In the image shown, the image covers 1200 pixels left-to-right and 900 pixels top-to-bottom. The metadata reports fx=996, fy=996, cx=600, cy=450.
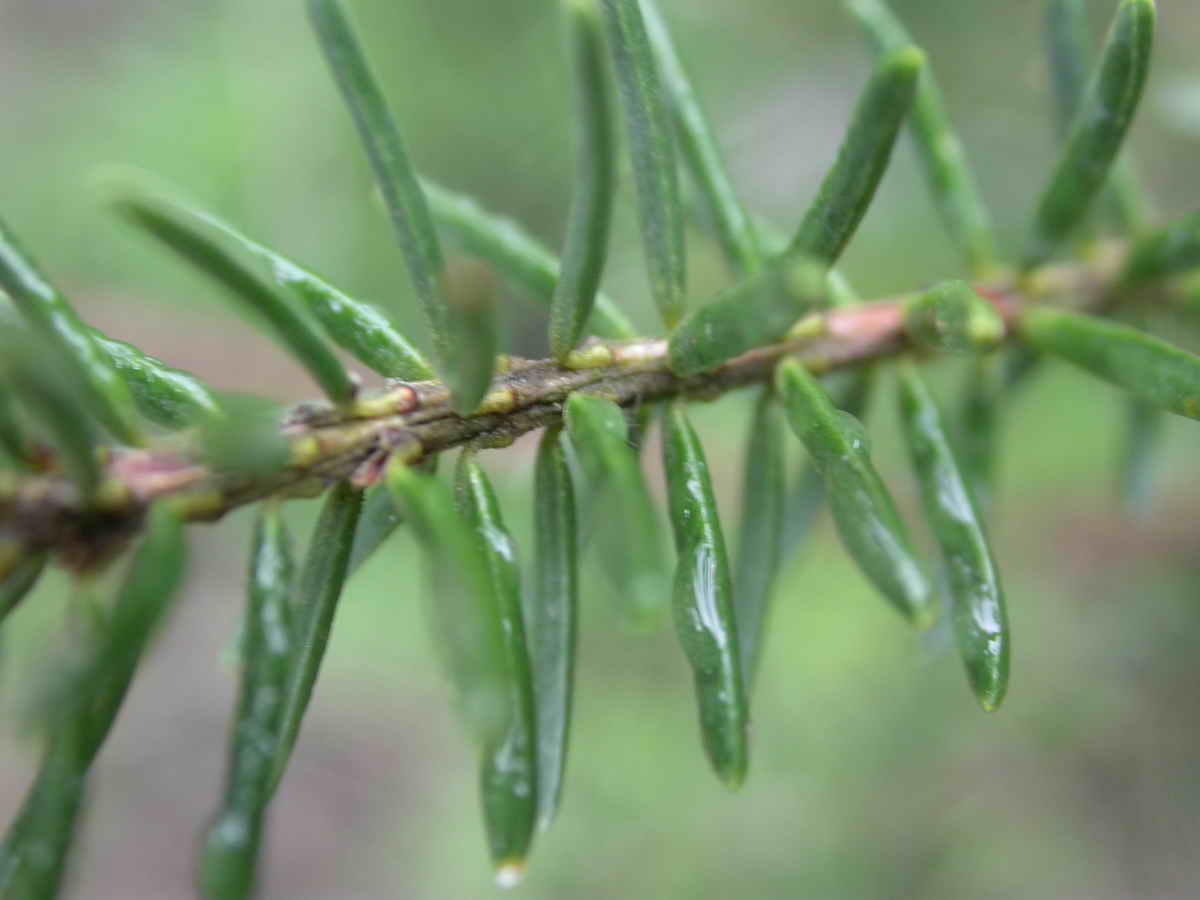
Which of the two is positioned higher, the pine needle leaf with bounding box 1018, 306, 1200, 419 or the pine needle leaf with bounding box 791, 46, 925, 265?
the pine needle leaf with bounding box 791, 46, 925, 265

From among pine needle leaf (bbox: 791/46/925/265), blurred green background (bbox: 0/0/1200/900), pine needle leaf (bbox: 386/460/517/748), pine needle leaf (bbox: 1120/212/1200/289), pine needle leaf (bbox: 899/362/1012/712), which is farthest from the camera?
blurred green background (bbox: 0/0/1200/900)

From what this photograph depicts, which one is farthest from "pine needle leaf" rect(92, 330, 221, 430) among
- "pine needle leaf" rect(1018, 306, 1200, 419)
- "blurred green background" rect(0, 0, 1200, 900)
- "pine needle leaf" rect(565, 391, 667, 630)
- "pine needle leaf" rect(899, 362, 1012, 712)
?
"blurred green background" rect(0, 0, 1200, 900)

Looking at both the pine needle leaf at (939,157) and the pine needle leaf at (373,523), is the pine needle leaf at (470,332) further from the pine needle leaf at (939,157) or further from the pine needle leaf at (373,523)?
the pine needle leaf at (939,157)

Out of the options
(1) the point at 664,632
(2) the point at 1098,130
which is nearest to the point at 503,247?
(2) the point at 1098,130

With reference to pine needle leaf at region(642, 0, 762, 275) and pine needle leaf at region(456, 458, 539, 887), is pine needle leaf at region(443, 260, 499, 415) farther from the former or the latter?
pine needle leaf at region(642, 0, 762, 275)

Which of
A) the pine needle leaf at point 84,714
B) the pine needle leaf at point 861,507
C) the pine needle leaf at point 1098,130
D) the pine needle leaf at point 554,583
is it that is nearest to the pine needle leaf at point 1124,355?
the pine needle leaf at point 1098,130
